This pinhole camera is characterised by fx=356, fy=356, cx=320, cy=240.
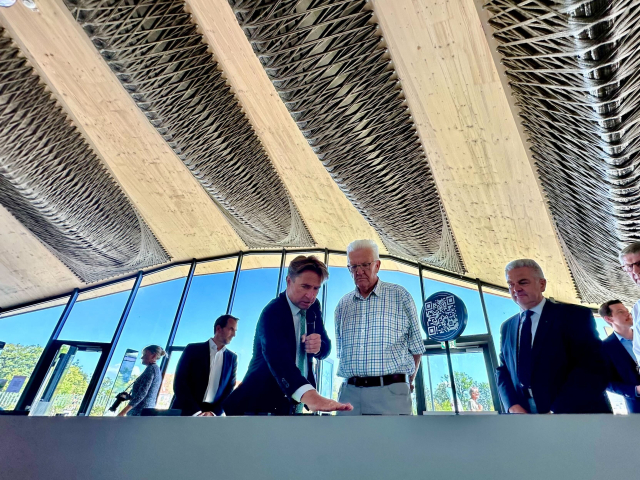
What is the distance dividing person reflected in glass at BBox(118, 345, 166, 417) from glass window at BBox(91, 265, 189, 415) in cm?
410

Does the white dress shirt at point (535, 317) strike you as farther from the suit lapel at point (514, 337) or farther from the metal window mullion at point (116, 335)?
the metal window mullion at point (116, 335)

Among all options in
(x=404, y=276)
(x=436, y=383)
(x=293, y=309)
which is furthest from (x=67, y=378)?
(x=293, y=309)

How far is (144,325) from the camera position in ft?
24.7

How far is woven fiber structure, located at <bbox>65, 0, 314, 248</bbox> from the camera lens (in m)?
2.67

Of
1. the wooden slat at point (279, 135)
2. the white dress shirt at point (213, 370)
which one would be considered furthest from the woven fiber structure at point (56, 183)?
the white dress shirt at point (213, 370)

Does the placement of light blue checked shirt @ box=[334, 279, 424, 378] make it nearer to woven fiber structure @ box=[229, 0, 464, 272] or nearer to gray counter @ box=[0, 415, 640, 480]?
gray counter @ box=[0, 415, 640, 480]

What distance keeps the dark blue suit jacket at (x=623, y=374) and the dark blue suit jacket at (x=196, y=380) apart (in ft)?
7.19

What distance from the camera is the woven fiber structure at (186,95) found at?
8.75ft

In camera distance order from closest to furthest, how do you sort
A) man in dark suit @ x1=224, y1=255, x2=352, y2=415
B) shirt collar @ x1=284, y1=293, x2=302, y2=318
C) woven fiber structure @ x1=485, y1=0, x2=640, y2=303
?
man in dark suit @ x1=224, y1=255, x2=352, y2=415 < shirt collar @ x1=284, y1=293, x2=302, y2=318 < woven fiber structure @ x1=485, y1=0, x2=640, y2=303

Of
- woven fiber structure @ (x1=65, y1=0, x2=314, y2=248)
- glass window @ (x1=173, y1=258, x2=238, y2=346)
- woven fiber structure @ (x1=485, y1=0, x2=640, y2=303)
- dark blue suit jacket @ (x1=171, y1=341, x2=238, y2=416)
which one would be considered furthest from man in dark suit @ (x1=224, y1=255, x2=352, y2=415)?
glass window @ (x1=173, y1=258, x2=238, y2=346)

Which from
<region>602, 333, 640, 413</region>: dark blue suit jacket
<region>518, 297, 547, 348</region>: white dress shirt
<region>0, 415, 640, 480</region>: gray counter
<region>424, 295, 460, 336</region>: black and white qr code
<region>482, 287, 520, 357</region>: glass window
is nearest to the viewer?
<region>0, 415, 640, 480</region>: gray counter

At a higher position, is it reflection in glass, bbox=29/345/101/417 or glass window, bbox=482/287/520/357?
glass window, bbox=482/287/520/357

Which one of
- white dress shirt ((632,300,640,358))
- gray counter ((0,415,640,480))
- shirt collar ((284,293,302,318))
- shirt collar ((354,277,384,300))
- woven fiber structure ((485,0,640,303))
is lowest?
gray counter ((0,415,640,480))

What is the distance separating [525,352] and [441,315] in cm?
197
